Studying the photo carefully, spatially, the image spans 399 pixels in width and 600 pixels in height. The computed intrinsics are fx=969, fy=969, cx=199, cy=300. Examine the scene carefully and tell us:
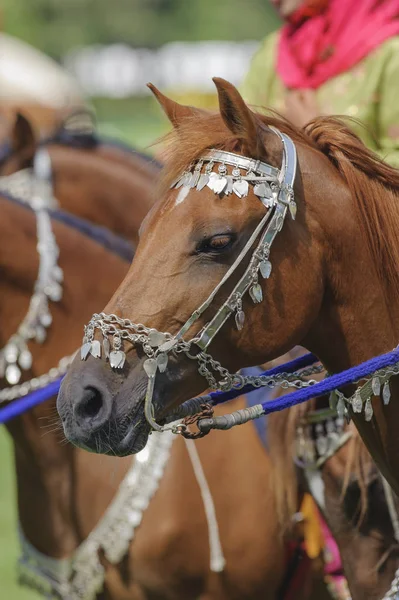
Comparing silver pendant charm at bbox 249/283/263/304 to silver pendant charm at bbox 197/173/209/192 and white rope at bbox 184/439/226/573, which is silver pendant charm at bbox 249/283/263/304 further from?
white rope at bbox 184/439/226/573

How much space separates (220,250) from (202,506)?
1.30 metres

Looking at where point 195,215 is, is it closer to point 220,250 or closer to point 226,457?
point 220,250

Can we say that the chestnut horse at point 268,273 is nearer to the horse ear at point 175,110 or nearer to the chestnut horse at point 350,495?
the horse ear at point 175,110

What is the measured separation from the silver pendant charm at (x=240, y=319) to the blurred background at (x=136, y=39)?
29.4 m

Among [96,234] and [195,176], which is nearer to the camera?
[195,176]

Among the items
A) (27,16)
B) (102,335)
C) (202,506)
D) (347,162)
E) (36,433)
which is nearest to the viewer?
(102,335)

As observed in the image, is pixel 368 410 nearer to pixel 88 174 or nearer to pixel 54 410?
pixel 54 410

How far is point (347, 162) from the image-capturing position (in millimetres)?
1977

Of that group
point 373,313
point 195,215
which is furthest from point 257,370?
point 195,215

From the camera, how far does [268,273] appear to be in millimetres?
1868

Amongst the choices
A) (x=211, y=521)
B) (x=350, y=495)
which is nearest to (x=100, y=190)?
(x=211, y=521)

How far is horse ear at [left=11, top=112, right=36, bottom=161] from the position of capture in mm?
3984

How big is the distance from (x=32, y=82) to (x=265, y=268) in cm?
920

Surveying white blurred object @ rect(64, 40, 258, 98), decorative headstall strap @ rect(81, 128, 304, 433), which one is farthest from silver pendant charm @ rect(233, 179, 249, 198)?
white blurred object @ rect(64, 40, 258, 98)
